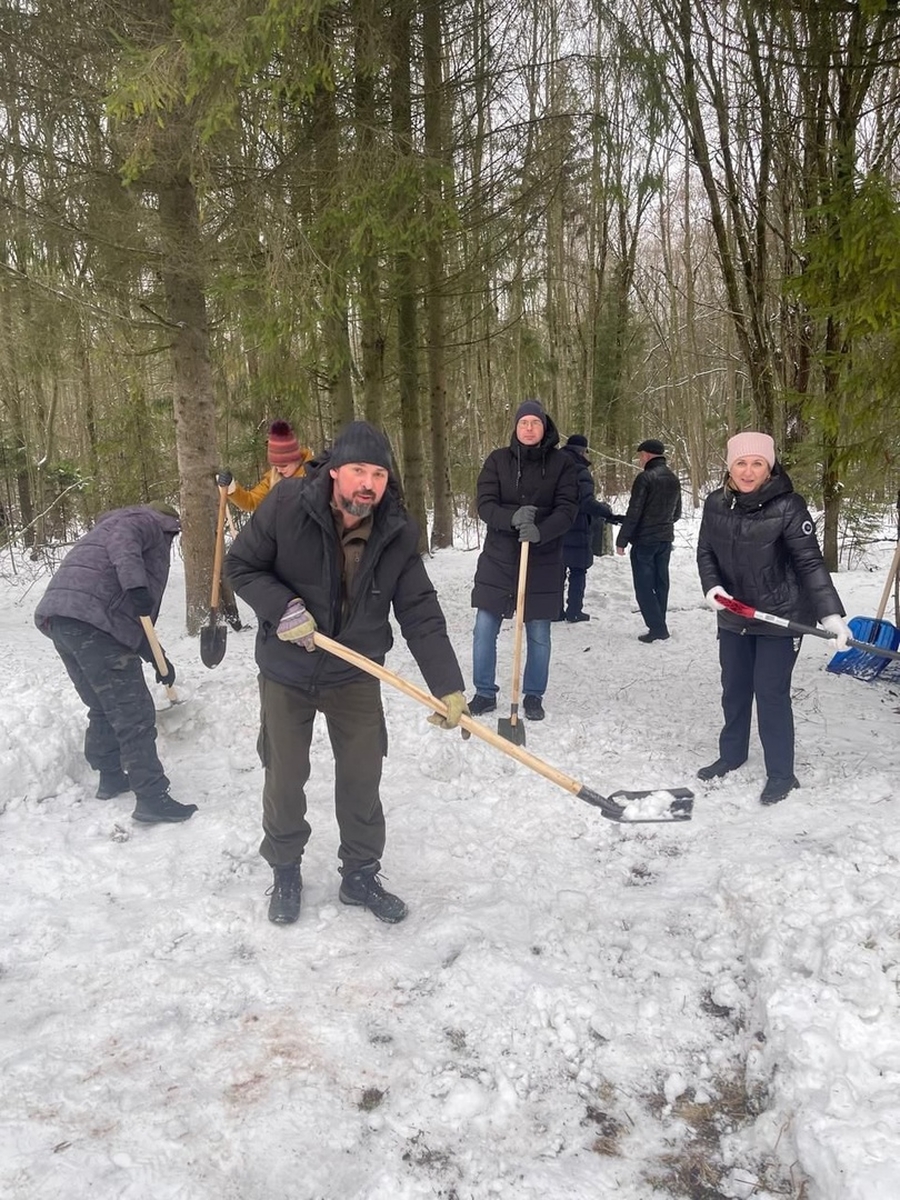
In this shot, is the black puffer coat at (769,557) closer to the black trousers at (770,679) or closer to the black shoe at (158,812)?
the black trousers at (770,679)

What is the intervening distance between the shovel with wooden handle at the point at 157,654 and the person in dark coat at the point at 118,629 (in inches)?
4.1

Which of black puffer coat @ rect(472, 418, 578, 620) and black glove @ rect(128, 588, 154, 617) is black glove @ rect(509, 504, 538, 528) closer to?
black puffer coat @ rect(472, 418, 578, 620)

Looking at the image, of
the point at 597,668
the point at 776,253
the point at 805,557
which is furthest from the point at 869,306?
the point at 776,253

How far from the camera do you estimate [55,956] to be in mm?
3338

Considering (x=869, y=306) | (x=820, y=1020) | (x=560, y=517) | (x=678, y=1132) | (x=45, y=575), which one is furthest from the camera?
(x=45, y=575)

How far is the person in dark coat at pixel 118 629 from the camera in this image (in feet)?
14.6

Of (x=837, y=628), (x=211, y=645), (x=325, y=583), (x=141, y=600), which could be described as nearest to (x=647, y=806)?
(x=837, y=628)

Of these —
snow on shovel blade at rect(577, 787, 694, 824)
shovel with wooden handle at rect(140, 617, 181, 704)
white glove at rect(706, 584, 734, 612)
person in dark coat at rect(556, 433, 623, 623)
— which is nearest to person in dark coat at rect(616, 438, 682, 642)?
person in dark coat at rect(556, 433, 623, 623)

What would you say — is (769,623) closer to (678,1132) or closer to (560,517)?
(560,517)

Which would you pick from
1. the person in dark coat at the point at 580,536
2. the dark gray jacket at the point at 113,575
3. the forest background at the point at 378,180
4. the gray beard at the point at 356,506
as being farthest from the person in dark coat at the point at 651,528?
the gray beard at the point at 356,506

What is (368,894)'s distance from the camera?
144 inches

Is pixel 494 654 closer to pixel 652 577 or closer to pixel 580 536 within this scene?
pixel 652 577

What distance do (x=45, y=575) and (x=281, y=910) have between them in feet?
33.3

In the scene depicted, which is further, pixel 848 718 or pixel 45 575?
pixel 45 575
